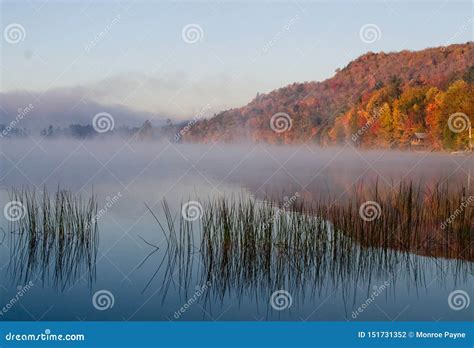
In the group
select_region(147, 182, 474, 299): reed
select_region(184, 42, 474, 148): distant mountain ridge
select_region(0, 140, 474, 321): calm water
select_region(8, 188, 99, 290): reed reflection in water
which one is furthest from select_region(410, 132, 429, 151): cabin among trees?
select_region(8, 188, 99, 290): reed reflection in water

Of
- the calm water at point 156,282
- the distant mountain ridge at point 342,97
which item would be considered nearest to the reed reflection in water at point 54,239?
the calm water at point 156,282

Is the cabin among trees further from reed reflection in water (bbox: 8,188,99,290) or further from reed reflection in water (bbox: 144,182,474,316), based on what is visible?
reed reflection in water (bbox: 8,188,99,290)

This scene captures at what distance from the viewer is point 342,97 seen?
35.9 feet

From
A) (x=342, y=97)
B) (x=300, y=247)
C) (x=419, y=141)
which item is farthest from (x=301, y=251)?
(x=419, y=141)

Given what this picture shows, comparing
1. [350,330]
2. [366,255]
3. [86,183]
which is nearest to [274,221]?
[366,255]

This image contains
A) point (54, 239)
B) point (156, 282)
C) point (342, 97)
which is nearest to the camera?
point (156, 282)

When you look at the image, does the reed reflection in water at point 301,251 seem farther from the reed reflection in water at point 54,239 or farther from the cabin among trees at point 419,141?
the cabin among trees at point 419,141

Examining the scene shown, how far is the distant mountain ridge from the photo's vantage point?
8.63 meters

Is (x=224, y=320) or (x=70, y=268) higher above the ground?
(x=70, y=268)

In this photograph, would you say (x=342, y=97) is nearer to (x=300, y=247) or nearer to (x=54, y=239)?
(x=300, y=247)

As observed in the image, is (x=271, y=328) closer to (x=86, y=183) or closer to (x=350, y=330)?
(x=350, y=330)

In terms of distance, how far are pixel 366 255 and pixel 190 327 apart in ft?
6.74

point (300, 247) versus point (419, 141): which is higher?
point (419, 141)

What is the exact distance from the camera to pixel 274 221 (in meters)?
5.82
